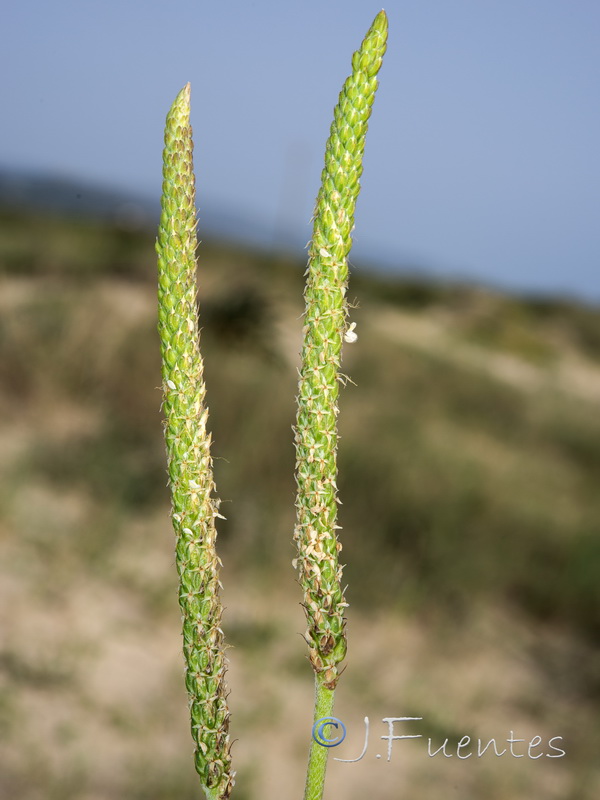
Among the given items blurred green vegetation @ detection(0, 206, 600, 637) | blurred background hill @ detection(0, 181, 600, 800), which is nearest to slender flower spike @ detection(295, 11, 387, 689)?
blurred background hill @ detection(0, 181, 600, 800)

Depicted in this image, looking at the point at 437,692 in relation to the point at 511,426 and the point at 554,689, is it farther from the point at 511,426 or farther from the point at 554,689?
the point at 511,426

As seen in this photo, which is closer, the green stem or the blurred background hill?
the green stem

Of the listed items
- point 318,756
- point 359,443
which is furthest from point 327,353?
point 359,443

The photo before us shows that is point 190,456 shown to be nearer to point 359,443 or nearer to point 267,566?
point 267,566

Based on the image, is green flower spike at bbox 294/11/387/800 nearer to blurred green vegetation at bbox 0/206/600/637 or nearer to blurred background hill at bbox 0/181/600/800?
blurred background hill at bbox 0/181/600/800

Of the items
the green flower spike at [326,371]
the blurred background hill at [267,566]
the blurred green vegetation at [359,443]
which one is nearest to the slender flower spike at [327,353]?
the green flower spike at [326,371]

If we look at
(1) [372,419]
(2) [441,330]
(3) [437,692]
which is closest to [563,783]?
(3) [437,692]
